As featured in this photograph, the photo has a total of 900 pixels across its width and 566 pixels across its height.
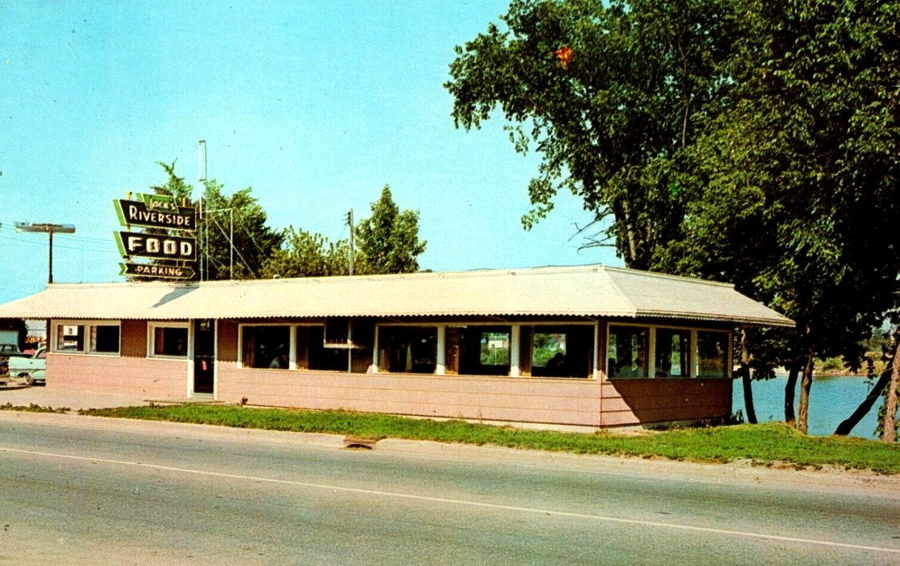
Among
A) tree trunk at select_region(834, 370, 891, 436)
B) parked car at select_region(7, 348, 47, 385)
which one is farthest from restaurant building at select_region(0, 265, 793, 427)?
tree trunk at select_region(834, 370, 891, 436)

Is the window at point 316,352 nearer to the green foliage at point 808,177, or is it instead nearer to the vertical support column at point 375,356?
the vertical support column at point 375,356

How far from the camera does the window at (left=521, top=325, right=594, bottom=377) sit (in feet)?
65.1

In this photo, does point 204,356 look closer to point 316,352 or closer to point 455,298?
point 316,352

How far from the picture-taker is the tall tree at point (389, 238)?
188 ft

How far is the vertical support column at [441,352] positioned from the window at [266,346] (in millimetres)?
5198

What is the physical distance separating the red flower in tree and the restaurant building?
1409 cm

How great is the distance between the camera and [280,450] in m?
16.5

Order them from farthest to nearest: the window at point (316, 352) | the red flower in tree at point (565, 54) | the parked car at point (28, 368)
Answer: the red flower in tree at point (565, 54)
the parked car at point (28, 368)
the window at point (316, 352)

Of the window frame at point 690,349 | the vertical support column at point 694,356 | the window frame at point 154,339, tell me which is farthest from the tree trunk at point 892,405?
the window frame at point 154,339

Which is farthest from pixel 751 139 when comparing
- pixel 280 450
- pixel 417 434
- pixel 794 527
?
pixel 794 527

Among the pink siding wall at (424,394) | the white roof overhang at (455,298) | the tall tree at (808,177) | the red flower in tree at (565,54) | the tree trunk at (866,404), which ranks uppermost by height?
the red flower in tree at (565,54)

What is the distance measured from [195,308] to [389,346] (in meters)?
7.18

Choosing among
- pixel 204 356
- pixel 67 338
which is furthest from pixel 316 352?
pixel 67 338

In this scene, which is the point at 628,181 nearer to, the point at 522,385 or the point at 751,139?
the point at 751,139
